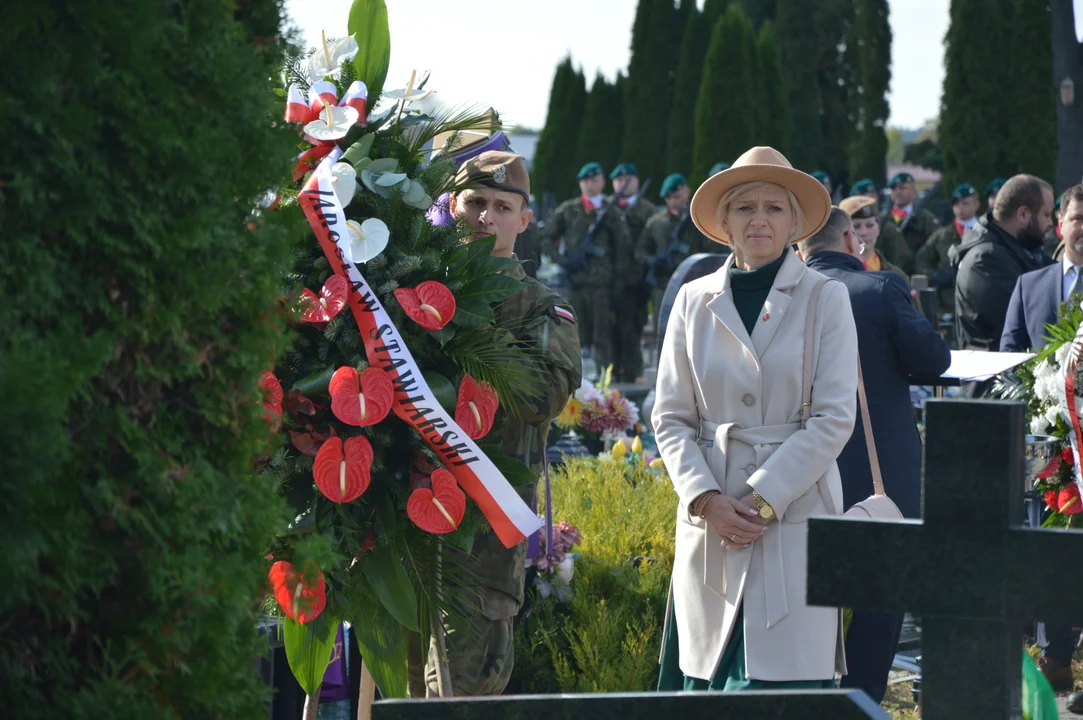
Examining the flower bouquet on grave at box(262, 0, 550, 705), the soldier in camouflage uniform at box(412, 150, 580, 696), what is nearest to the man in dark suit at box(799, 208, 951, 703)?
the soldier in camouflage uniform at box(412, 150, 580, 696)

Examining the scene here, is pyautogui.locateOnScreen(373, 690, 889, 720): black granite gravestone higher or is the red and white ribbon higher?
the red and white ribbon

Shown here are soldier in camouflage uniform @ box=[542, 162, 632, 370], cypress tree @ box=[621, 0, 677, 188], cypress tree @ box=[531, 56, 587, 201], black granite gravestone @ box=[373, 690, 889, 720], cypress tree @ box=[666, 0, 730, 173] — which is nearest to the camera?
black granite gravestone @ box=[373, 690, 889, 720]

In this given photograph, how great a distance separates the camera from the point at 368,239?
11.6 ft

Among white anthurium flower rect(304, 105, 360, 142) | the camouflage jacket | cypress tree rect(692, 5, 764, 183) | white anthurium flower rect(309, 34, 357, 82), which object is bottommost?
white anthurium flower rect(304, 105, 360, 142)

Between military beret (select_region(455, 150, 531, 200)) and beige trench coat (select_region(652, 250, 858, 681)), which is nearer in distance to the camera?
beige trench coat (select_region(652, 250, 858, 681))

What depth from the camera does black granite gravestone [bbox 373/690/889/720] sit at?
1728mm

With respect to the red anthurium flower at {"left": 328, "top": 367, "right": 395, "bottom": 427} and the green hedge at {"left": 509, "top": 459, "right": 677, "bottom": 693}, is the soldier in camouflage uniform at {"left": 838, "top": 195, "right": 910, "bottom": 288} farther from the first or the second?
the red anthurium flower at {"left": 328, "top": 367, "right": 395, "bottom": 427}

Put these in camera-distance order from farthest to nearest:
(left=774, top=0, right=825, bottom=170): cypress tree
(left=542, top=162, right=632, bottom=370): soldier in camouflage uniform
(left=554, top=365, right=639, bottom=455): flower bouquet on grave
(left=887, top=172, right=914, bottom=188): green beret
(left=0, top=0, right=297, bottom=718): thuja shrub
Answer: (left=774, top=0, right=825, bottom=170): cypress tree → (left=887, top=172, right=914, bottom=188): green beret → (left=542, top=162, right=632, bottom=370): soldier in camouflage uniform → (left=554, top=365, right=639, bottom=455): flower bouquet on grave → (left=0, top=0, right=297, bottom=718): thuja shrub

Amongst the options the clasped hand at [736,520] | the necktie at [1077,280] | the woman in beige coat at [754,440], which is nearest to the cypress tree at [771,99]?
the necktie at [1077,280]

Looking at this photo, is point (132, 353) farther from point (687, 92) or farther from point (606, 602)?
point (687, 92)

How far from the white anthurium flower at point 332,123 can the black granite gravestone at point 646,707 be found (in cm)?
210

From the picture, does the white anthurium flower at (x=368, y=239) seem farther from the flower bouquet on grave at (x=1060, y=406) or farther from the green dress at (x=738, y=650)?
the flower bouquet on grave at (x=1060, y=406)

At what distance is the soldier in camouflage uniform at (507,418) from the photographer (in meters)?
4.00

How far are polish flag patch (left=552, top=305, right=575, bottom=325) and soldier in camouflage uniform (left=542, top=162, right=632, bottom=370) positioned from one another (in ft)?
41.2
